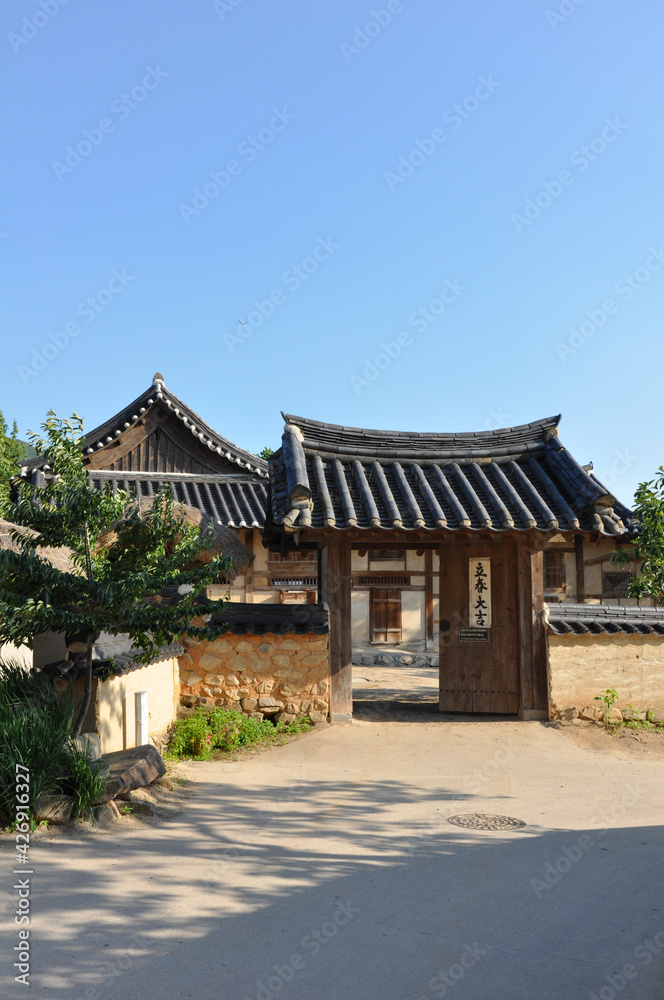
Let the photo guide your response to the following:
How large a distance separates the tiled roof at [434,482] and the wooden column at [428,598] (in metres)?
10.0

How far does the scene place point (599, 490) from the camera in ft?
33.8

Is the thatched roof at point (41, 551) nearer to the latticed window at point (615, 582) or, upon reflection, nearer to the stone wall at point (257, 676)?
the stone wall at point (257, 676)

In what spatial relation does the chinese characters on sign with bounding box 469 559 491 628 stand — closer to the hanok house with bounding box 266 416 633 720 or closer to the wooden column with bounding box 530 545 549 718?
the hanok house with bounding box 266 416 633 720

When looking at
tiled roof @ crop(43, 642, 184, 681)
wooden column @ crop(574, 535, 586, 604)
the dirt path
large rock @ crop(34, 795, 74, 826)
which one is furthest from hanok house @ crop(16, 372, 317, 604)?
large rock @ crop(34, 795, 74, 826)

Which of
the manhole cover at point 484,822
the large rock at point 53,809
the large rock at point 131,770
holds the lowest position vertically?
the manhole cover at point 484,822

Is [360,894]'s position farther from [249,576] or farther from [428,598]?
[428,598]

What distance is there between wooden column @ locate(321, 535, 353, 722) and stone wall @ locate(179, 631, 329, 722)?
0.77 feet

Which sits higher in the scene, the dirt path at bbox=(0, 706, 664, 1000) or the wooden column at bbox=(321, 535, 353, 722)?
the wooden column at bbox=(321, 535, 353, 722)

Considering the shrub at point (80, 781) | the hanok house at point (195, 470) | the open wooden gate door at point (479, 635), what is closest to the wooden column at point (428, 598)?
the hanok house at point (195, 470)

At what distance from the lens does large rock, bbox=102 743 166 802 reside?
19.7ft

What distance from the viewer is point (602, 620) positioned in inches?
407

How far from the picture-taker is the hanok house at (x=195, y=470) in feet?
63.6

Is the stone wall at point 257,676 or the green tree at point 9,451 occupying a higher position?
the green tree at point 9,451

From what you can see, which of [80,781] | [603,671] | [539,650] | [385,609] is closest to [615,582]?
[385,609]
